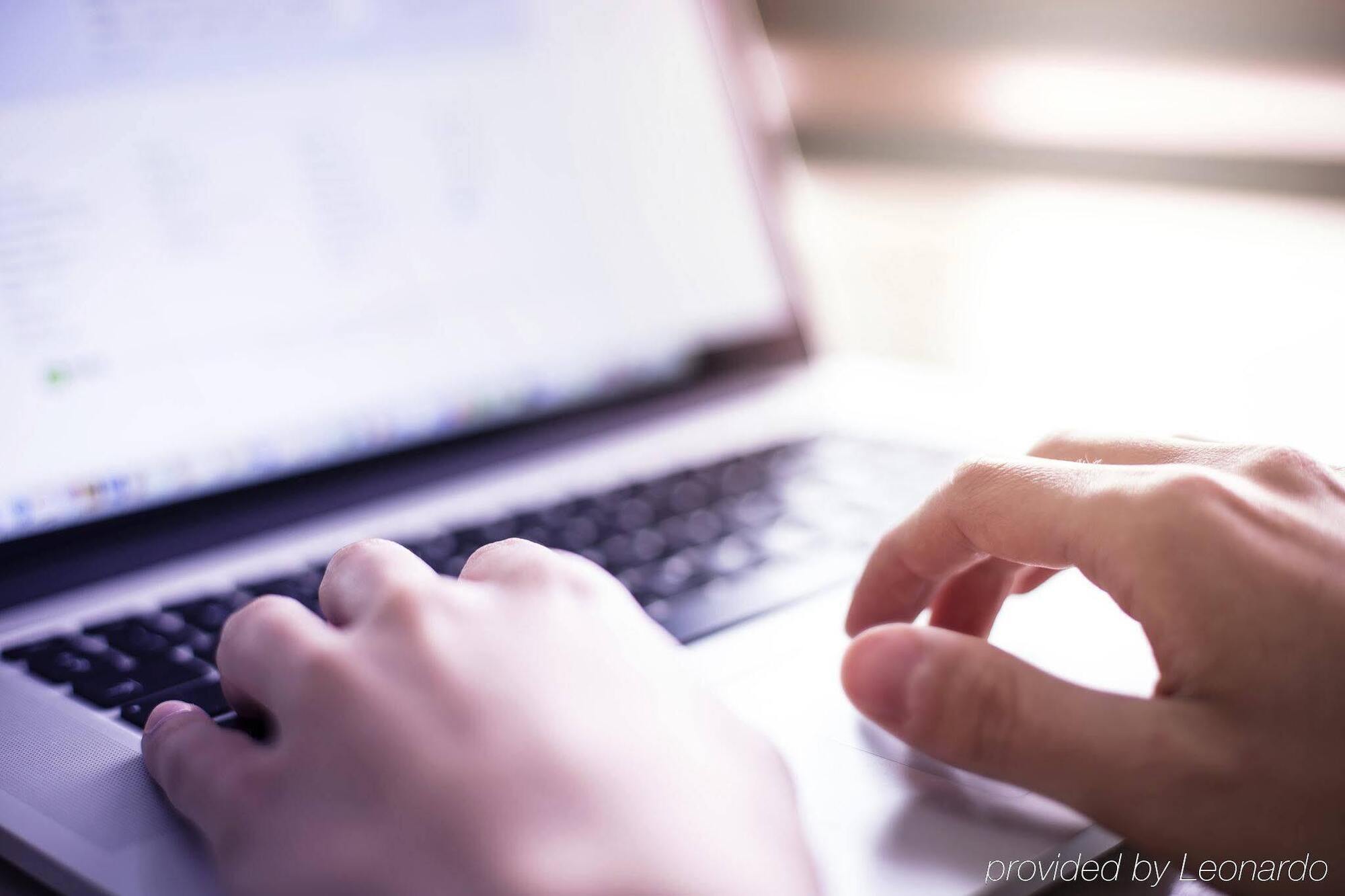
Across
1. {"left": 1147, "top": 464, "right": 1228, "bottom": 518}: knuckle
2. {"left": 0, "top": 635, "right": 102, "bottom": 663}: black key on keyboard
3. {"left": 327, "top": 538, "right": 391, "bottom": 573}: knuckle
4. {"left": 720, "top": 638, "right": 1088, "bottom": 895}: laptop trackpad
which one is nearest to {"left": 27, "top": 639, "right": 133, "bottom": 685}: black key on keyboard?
{"left": 0, "top": 635, "right": 102, "bottom": 663}: black key on keyboard

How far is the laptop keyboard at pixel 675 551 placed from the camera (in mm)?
398

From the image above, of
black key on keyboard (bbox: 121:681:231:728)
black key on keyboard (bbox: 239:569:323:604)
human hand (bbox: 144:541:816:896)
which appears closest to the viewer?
human hand (bbox: 144:541:816:896)

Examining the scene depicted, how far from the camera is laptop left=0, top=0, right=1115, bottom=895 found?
0.36 m

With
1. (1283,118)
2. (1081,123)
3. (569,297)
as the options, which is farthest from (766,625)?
(1081,123)

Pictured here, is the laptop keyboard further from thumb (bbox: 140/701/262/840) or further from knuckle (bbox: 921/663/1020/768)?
knuckle (bbox: 921/663/1020/768)

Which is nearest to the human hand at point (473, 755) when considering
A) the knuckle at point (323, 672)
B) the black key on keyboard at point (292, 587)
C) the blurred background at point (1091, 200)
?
the knuckle at point (323, 672)

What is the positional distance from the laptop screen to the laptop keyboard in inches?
3.6

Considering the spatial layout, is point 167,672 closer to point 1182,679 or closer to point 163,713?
point 163,713

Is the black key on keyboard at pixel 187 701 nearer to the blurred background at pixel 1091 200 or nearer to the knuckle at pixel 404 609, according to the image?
the knuckle at pixel 404 609

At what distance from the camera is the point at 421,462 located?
0.60 metres

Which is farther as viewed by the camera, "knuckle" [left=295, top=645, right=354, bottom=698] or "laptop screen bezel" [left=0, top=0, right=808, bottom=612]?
"laptop screen bezel" [left=0, top=0, right=808, bottom=612]

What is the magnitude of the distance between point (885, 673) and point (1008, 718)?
42mm

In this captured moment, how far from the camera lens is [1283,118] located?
939mm

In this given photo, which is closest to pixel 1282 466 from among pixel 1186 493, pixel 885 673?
pixel 1186 493
